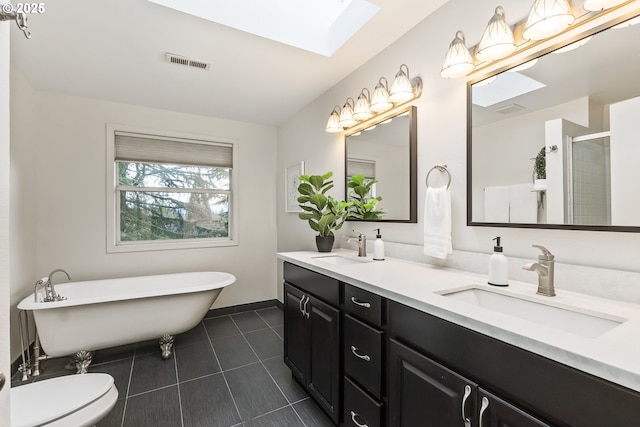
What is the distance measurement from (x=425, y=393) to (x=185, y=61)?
2.60 meters

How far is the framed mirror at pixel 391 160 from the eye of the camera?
6.08ft

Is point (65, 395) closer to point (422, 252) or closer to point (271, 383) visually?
point (271, 383)

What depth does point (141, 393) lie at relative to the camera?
200cm

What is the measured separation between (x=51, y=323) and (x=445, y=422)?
2630 millimetres

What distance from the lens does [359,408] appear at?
138cm

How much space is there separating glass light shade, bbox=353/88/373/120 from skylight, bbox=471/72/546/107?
0.79 metres

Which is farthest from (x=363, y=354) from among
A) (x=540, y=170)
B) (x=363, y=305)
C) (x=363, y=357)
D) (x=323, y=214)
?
(x=323, y=214)

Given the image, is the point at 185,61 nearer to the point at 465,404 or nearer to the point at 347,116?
the point at 347,116

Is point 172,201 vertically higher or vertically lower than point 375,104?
lower

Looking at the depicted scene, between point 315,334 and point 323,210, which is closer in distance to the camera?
point 315,334

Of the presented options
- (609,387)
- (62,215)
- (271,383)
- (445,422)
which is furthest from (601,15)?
(62,215)

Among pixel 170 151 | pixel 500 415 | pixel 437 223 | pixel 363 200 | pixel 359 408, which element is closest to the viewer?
pixel 500 415

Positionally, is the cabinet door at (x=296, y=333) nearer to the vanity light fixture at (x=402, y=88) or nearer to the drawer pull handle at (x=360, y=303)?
the drawer pull handle at (x=360, y=303)

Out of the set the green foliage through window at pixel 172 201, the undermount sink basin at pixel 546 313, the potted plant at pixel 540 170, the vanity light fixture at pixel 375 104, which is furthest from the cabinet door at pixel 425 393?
the green foliage through window at pixel 172 201
